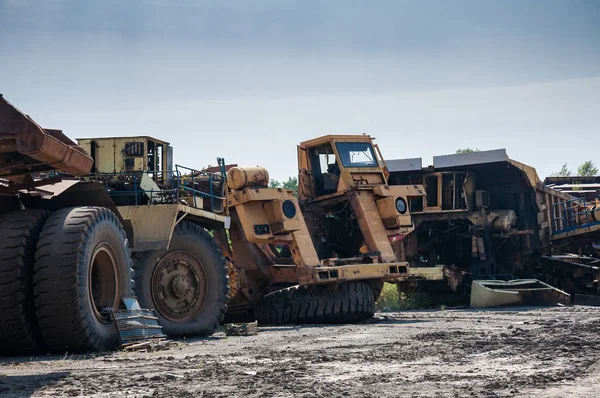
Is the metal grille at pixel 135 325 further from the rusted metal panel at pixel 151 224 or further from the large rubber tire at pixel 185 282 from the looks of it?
the rusted metal panel at pixel 151 224

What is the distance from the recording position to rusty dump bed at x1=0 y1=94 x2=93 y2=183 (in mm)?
7285

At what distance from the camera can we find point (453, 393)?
20.0 feet

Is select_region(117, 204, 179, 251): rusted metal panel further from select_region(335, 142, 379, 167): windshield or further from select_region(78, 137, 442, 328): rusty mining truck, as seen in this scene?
select_region(335, 142, 379, 167): windshield

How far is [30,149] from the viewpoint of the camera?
291 inches

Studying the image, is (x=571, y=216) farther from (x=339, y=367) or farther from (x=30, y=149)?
(x=30, y=149)

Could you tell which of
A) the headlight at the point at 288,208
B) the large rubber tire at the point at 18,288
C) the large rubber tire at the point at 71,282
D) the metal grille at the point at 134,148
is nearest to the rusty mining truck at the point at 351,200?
the headlight at the point at 288,208

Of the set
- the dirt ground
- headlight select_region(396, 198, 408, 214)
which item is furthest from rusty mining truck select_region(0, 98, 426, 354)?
headlight select_region(396, 198, 408, 214)

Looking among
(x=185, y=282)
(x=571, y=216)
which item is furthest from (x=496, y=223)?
(x=185, y=282)

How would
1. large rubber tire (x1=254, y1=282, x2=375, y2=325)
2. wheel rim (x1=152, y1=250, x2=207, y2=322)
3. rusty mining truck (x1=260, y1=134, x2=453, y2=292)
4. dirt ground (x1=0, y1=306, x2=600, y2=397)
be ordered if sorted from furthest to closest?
rusty mining truck (x1=260, y1=134, x2=453, y2=292) → large rubber tire (x1=254, y1=282, x2=375, y2=325) → wheel rim (x1=152, y1=250, x2=207, y2=322) → dirt ground (x1=0, y1=306, x2=600, y2=397)

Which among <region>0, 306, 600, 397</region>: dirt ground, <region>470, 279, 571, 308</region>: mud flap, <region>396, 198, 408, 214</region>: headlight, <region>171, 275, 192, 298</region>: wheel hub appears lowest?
<region>0, 306, 600, 397</region>: dirt ground

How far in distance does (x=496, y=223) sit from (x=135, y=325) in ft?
46.2

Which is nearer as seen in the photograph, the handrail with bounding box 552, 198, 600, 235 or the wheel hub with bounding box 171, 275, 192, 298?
the wheel hub with bounding box 171, 275, 192, 298

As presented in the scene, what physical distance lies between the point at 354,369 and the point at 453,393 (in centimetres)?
158

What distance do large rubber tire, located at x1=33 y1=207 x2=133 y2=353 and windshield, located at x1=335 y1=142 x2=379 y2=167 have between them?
840 centimetres
